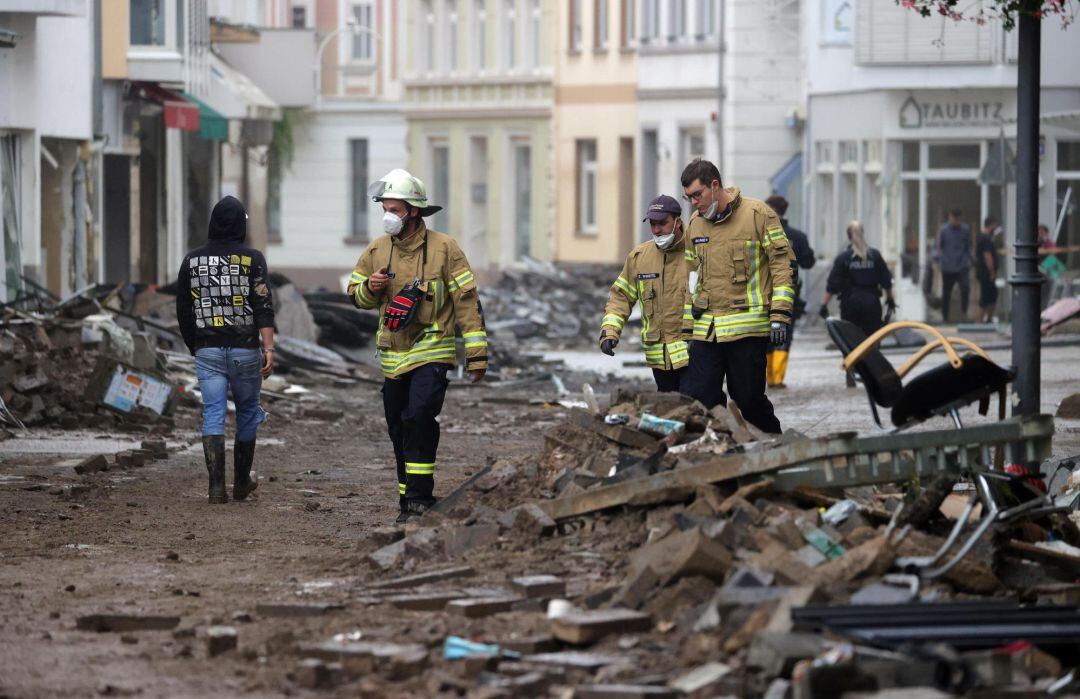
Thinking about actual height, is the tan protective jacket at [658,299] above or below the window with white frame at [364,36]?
below

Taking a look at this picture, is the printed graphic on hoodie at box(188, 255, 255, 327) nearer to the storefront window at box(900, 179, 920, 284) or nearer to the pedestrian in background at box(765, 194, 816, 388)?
the pedestrian in background at box(765, 194, 816, 388)

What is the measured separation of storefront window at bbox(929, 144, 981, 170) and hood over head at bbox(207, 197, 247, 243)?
24.6 metres

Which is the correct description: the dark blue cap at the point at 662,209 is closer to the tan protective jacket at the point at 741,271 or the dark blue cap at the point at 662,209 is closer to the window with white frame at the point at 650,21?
the tan protective jacket at the point at 741,271

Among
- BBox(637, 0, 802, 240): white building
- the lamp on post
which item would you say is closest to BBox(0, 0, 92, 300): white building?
BBox(637, 0, 802, 240): white building

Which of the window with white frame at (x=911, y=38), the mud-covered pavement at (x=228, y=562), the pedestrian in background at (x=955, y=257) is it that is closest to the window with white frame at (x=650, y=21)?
the window with white frame at (x=911, y=38)

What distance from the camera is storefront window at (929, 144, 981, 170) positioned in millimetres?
35719

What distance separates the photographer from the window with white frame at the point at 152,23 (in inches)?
1182

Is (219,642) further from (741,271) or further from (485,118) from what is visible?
(485,118)

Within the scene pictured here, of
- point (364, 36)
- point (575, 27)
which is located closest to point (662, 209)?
point (575, 27)

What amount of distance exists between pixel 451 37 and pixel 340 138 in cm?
395

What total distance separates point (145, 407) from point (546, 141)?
34.9 metres

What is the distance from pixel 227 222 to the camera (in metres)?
12.6

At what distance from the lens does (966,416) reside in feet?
55.4

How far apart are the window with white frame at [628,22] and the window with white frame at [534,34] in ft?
10.8
